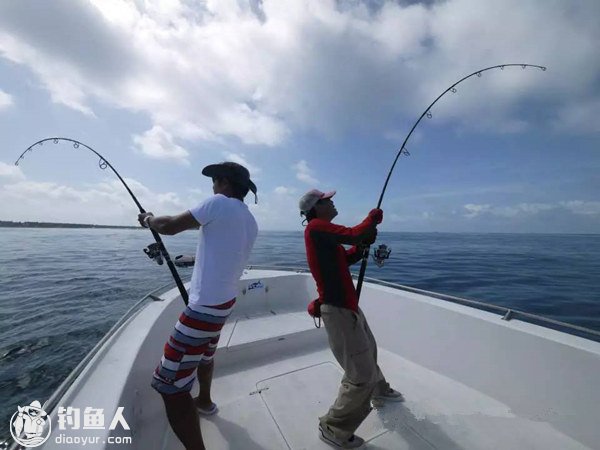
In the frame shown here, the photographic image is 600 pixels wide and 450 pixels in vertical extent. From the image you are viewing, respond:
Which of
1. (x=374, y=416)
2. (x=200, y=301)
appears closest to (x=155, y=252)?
(x=200, y=301)

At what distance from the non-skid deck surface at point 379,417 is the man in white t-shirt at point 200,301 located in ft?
2.43

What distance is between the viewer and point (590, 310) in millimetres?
5891

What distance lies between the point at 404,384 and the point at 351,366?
53.2 inches

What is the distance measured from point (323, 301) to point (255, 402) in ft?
4.51

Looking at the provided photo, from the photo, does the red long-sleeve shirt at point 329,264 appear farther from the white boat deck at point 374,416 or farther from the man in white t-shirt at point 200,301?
the white boat deck at point 374,416

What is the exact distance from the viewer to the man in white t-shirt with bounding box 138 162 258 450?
153 centimetres

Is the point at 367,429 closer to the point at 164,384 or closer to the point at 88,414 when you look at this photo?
the point at 164,384

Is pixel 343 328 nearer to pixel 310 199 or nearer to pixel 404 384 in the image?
pixel 310 199

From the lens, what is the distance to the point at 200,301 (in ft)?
5.12

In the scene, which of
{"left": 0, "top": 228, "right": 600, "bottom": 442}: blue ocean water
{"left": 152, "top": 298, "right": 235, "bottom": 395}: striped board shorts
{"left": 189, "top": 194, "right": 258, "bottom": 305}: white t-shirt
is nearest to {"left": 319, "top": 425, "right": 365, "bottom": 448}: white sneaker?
{"left": 152, "top": 298, "right": 235, "bottom": 395}: striped board shorts

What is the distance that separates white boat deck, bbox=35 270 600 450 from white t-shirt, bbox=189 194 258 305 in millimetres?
815

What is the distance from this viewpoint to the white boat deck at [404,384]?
6.53 ft

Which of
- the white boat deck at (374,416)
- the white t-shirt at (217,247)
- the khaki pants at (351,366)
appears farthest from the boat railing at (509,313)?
A: the white t-shirt at (217,247)

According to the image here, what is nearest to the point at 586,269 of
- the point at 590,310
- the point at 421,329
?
the point at 590,310
